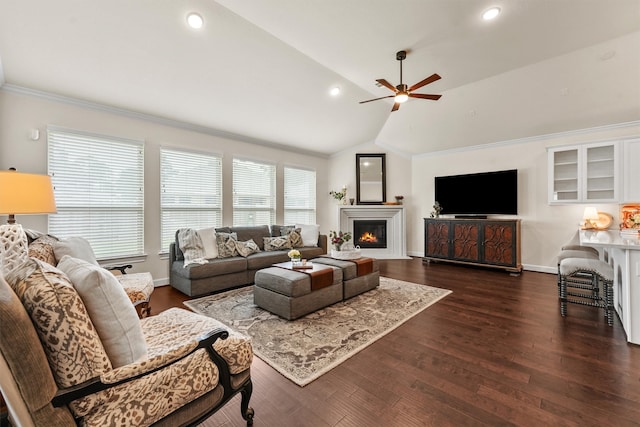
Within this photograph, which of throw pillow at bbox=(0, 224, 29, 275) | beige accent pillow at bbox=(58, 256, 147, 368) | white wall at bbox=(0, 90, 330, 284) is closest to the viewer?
beige accent pillow at bbox=(58, 256, 147, 368)

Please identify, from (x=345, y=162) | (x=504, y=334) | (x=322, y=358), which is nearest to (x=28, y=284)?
(x=322, y=358)

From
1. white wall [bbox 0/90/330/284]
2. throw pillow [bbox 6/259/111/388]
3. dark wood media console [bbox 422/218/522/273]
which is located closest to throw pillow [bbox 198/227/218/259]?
white wall [bbox 0/90/330/284]

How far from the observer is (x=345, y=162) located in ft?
23.6

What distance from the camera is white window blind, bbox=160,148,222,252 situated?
14.9ft

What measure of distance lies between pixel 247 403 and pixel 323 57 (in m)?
3.86

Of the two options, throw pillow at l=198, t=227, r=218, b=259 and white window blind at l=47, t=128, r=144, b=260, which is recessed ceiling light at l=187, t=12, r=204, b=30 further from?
throw pillow at l=198, t=227, r=218, b=259

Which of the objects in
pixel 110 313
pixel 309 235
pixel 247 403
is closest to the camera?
pixel 110 313

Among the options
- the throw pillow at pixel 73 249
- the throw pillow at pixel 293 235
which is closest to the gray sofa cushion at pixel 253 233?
the throw pillow at pixel 293 235

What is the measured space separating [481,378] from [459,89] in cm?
430

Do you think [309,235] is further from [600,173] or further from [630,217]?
[630,217]

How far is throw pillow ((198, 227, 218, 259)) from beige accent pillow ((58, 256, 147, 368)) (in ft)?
10.3

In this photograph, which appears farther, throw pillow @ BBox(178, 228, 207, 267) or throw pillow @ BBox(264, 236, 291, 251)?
throw pillow @ BBox(264, 236, 291, 251)

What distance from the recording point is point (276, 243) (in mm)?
5125

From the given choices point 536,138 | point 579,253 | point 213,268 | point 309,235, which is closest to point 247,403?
point 213,268
